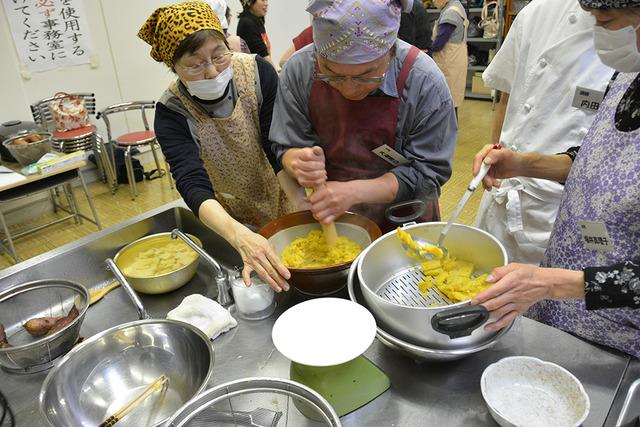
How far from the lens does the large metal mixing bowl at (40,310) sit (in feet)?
3.92

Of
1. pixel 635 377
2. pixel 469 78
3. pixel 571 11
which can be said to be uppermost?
pixel 571 11

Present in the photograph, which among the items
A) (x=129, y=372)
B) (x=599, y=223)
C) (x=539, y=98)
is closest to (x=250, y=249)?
(x=129, y=372)

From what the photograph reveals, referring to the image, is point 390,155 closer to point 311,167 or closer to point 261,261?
point 311,167

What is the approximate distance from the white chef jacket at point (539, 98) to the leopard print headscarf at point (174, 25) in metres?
1.20

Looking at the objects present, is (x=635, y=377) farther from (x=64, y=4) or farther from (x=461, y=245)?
(x=64, y=4)

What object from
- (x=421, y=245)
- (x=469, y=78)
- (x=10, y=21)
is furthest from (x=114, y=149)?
(x=469, y=78)

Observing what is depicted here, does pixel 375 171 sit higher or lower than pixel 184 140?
lower

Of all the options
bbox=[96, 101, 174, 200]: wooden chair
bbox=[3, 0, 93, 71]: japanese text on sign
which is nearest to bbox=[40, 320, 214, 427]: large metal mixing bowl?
bbox=[96, 101, 174, 200]: wooden chair

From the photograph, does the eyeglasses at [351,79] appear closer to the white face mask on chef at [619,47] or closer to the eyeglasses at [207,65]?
the eyeglasses at [207,65]

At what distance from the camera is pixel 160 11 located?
1483 millimetres

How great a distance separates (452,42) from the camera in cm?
483

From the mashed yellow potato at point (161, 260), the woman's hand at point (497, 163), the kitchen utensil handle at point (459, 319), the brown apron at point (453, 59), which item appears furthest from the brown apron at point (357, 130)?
the brown apron at point (453, 59)

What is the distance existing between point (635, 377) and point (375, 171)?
0.91m

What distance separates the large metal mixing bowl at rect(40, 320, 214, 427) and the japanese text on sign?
14.0 ft
